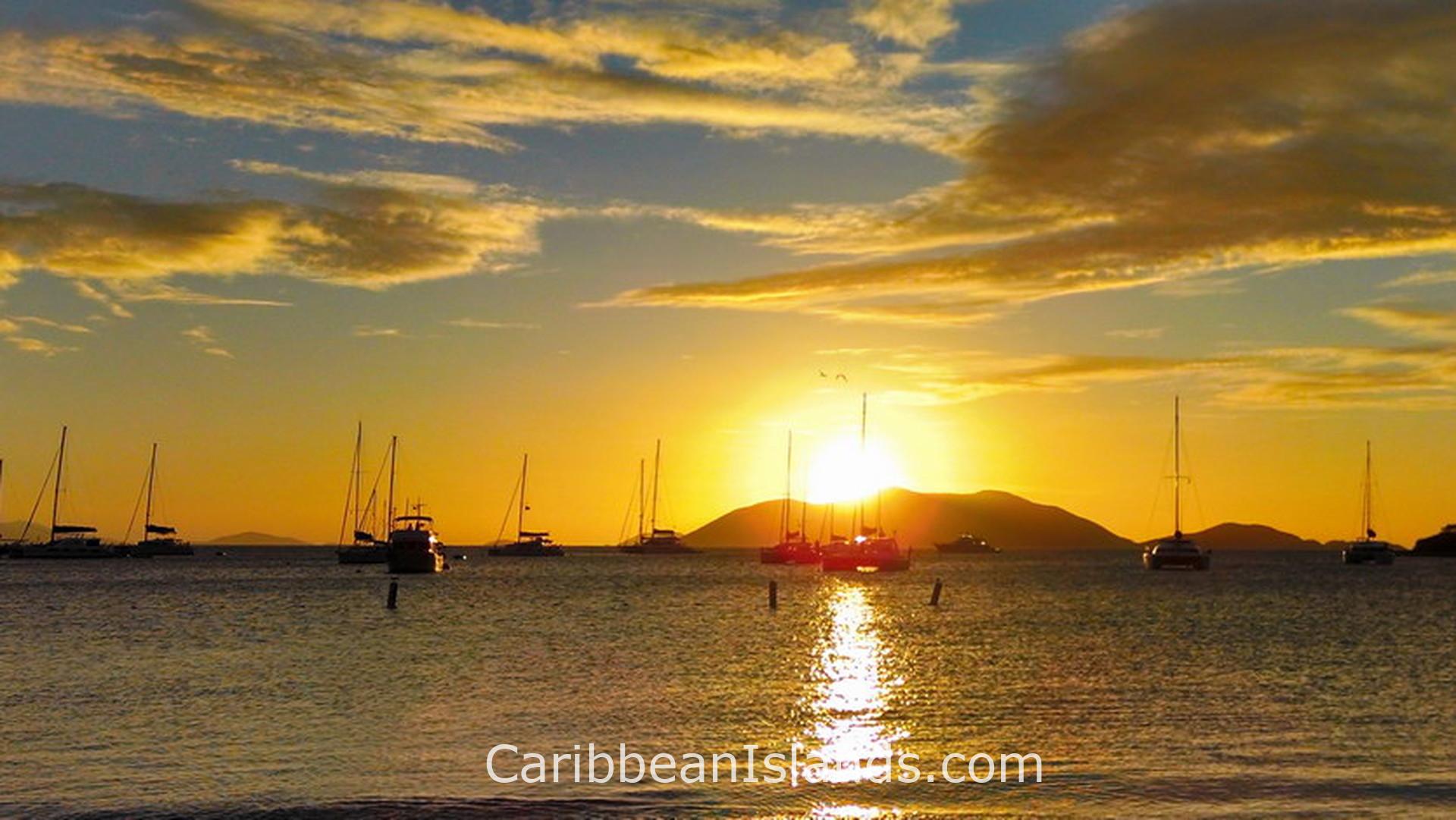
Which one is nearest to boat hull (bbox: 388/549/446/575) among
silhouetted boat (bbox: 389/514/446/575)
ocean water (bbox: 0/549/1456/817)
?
silhouetted boat (bbox: 389/514/446/575)

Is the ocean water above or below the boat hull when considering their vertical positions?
below

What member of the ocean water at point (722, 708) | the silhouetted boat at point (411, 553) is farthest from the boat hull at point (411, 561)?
the ocean water at point (722, 708)

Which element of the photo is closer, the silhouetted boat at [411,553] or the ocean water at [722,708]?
the ocean water at [722,708]

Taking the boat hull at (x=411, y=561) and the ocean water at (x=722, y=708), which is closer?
the ocean water at (x=722, y=708)

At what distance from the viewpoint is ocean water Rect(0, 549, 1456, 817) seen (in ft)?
101

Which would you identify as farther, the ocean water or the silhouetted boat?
the silhouetted boat

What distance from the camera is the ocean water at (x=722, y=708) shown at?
1217 inches

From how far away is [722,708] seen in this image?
153ft

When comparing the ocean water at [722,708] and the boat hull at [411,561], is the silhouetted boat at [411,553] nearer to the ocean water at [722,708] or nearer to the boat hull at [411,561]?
the boat hull at [411,561]

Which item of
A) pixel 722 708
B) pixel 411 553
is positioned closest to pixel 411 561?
pixel 411 553

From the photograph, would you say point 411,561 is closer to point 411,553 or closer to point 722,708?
point 411,553

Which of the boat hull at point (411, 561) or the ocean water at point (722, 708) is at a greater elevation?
the boat hull at point (411, 561)

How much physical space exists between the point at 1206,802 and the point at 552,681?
101 ft

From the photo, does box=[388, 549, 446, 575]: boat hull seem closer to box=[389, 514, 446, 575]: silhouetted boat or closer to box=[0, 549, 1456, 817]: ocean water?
box=[389, 514, 446, 575]: silhouetted boat
